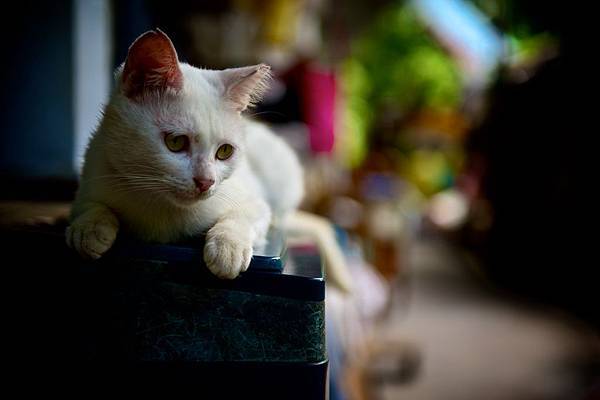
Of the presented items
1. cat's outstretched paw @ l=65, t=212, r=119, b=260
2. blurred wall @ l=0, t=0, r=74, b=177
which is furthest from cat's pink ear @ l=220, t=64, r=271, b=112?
blurred wall @ l=0, t=0, r=74, b=177

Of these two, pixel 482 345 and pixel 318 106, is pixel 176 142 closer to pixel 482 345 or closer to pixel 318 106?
pixel 318 106

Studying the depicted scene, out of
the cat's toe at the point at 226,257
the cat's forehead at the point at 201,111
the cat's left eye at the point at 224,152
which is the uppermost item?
the cat's forehead at the point at 201,111

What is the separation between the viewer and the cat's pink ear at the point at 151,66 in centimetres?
61

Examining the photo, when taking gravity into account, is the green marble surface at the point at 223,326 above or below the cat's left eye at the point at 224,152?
below

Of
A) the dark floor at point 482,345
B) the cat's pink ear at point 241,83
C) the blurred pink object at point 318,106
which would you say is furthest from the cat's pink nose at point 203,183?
the blurred pink object at point 318,106

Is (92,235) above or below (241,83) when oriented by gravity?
below

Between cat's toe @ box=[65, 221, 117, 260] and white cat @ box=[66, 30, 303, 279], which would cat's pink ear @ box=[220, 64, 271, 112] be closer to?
white cat @ box=[66, 30, 303, 279]

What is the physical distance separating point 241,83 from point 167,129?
0.39 feet

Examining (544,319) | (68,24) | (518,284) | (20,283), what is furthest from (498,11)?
(20,283)

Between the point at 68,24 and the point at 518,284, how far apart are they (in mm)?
3653

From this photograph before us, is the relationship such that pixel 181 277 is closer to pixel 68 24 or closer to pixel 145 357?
pixel 145 357

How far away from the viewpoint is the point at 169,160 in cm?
65

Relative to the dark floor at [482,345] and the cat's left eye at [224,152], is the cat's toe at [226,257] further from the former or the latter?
the dark floor at [482,345]

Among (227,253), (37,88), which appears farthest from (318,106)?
(227,253)
